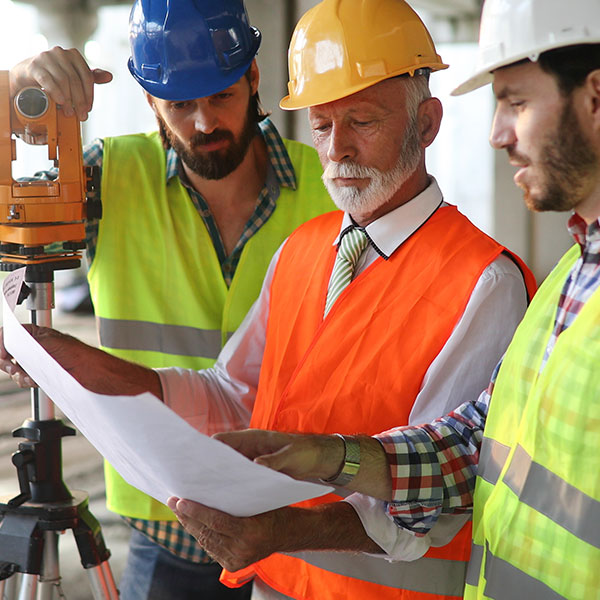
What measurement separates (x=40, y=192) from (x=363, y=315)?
737 mm

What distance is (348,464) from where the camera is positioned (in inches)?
52.4

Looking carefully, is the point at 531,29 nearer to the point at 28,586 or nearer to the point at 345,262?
the point at 345,262

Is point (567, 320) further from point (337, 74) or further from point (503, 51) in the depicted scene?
point (337, 74)

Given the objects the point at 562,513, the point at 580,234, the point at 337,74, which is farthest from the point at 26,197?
the point at 562,513

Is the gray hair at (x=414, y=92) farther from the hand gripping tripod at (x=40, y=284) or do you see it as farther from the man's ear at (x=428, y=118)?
the hand gripping tripod at (x=40, y=284)

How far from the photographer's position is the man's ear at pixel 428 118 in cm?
174

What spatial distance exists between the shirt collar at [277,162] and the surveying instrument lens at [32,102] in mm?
481

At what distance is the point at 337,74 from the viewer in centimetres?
166

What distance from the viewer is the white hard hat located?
1085mm

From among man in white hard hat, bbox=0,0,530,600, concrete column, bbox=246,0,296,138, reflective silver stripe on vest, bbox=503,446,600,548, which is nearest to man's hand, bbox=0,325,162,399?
man in white hard hat, bbox=0,0,530,600

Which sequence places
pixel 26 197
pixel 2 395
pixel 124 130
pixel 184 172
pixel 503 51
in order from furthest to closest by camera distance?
pixel 124 130, pixel 2 395, pixel 184 172, pixel 26 197, pixel 503 51

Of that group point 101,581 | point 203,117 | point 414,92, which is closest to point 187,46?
point 203,117

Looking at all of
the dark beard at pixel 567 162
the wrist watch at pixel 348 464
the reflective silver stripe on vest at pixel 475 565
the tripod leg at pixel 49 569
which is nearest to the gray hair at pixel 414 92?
Result: the dark beard at pixel 567 162

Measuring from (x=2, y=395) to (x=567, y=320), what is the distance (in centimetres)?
607
